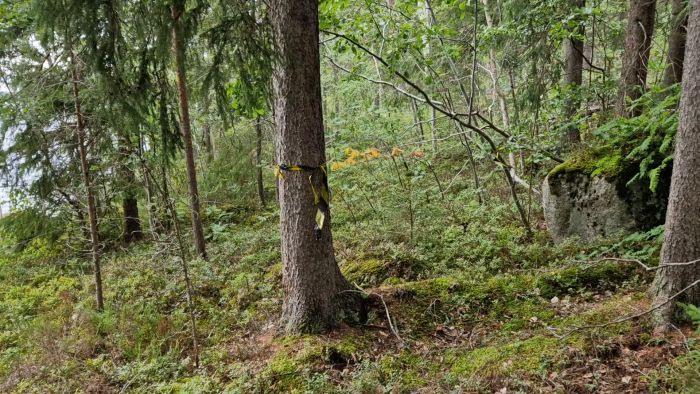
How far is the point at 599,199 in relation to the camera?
5703 mm

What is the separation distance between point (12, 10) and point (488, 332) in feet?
28.0

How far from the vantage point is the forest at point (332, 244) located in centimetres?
339

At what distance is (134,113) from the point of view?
368cm

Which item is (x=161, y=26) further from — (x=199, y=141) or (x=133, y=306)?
(x=199, y=141)

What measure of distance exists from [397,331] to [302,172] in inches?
82.1

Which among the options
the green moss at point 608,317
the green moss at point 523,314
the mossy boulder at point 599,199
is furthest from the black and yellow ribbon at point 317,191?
the mossy boulder at point 599,199

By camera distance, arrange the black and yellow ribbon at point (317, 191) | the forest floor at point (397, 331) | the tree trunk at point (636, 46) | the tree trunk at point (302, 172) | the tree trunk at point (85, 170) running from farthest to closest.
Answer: the tree trunk at point (85, 170), the tree trunk at point (636, 46), the black and yellow ribbon at point (317, 191), the tree trunk at point (302, 172), the forest floor at point (397, 331)

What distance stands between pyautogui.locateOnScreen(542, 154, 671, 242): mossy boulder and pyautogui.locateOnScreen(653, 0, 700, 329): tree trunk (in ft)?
5.95

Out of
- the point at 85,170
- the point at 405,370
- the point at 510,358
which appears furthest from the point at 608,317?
the point at 85,170

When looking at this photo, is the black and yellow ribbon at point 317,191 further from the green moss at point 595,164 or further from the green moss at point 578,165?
the green moss at point 578,165

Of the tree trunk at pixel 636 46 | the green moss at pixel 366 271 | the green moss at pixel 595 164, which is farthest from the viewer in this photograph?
the tree trunk at pixel 636 46

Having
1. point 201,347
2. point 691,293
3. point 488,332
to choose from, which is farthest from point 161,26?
point 691,293

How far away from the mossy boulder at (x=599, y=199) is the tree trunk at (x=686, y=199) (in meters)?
1.81

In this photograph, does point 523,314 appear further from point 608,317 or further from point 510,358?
point 510,358
